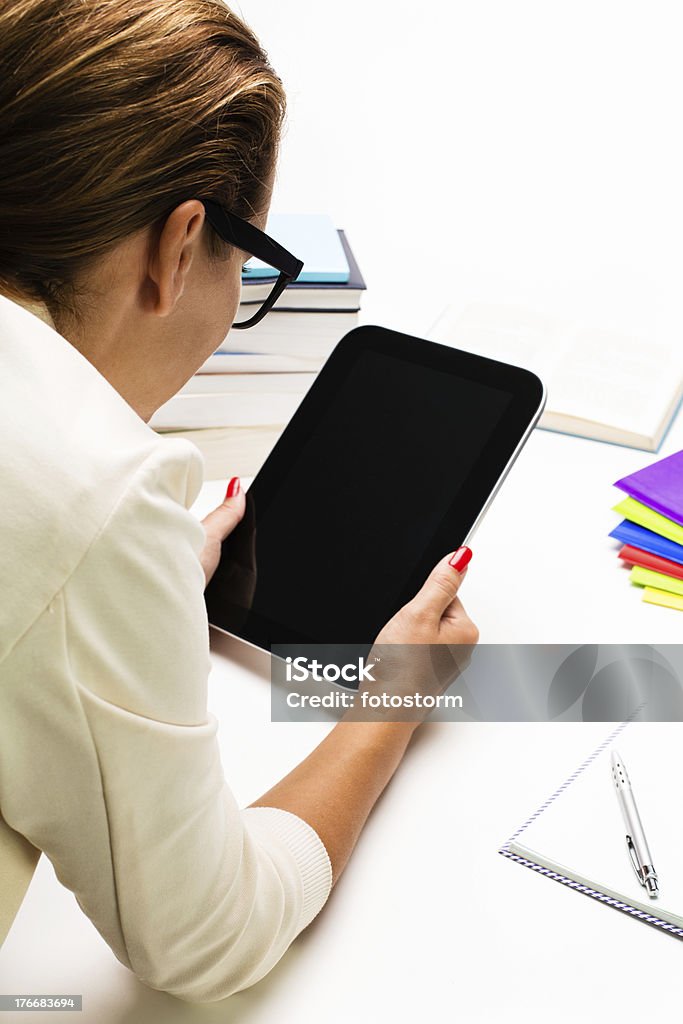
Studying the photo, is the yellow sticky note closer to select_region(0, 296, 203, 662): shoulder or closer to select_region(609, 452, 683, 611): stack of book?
select_region(609, 452, 683, 611): stack of book

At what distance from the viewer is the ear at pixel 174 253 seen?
28.9 inches

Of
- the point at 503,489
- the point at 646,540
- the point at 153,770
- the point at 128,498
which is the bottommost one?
the point at 503,489

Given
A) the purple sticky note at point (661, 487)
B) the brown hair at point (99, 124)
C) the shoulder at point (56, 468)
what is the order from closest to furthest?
the shoulder at point (56, 468) < the brown hair at point (99, 124) < the purple sticky note at point (661, 487)

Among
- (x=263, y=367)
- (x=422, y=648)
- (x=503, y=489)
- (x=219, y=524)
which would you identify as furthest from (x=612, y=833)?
(x=263, y=367)

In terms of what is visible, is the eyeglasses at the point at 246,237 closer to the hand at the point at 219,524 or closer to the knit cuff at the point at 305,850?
the hand at the point at 219,524

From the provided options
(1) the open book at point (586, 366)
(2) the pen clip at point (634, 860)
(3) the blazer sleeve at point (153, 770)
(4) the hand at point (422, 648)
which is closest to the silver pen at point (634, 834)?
(2) the pen clip at point (634, 860)

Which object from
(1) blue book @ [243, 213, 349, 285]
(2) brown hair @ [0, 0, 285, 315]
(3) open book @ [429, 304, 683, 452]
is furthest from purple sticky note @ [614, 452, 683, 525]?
(2) brown hair @ [0, 0, 285, 315]

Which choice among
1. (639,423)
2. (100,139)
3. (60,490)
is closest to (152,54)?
(100,139)

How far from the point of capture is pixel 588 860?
835 millimetres

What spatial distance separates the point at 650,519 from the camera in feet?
3.99

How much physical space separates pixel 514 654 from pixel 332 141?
4.95 feet

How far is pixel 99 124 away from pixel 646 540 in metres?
0.77

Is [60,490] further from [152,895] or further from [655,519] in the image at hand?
[655,519]

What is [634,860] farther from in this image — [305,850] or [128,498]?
[128,498]
